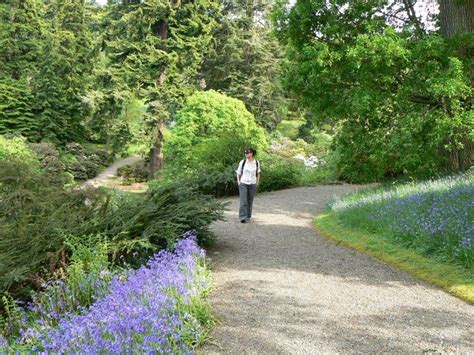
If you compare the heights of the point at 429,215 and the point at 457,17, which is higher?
the point at 457,17

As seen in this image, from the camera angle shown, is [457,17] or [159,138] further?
[159,138]

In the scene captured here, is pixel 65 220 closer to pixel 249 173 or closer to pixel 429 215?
pixel 249 173

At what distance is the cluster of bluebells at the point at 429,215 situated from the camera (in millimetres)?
5566

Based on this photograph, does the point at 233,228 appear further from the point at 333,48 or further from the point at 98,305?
the point at 98,305

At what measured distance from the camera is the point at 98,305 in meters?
3.68

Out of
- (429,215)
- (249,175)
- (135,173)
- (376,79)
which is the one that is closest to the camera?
(429,215)

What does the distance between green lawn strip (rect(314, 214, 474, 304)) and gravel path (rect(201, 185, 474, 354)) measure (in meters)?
0.15

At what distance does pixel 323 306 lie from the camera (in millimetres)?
4332

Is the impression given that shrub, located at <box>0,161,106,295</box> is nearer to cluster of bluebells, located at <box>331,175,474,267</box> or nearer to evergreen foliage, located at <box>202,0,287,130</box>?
cluster of bluebells, located at <box>331,175,474,267</box>

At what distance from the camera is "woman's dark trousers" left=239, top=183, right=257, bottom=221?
28.9 feet

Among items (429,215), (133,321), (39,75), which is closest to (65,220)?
(133,321)

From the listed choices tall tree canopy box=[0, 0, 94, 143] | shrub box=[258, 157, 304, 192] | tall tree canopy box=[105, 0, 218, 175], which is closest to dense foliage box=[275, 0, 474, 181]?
shrub box=[258, 157, 304, 192]

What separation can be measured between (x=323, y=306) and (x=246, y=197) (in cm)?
482

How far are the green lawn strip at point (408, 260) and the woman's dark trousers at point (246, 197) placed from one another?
1630 mm
